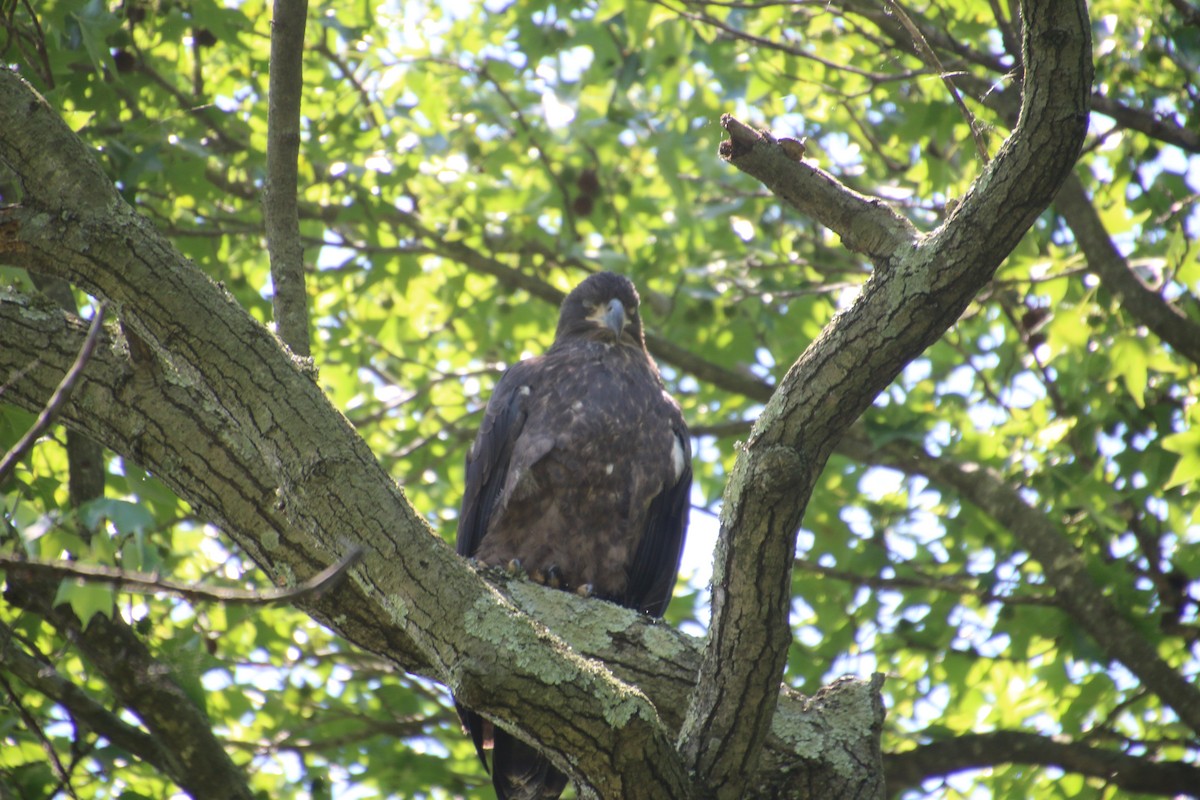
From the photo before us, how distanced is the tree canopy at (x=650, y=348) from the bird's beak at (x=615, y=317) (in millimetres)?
351

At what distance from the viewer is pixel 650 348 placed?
233 inches

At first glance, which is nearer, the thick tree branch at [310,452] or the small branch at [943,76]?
the thick tree branch at [310,452]

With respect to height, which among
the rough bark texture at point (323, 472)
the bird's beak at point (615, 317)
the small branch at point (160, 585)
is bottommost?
the small branch at point (160, 585)

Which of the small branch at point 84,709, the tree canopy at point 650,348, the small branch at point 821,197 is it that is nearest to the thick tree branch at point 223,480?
the tree canopy at point 650,348

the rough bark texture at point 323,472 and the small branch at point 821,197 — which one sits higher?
the small branch at point 821,197

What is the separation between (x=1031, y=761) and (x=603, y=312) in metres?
2.74

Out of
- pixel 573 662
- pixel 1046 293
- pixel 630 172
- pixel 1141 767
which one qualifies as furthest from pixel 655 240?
pixel 573 662

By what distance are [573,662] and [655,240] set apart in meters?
4.34

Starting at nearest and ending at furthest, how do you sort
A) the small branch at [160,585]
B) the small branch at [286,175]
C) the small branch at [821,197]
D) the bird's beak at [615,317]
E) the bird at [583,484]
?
the small branch at [160,585]
the small branch at [821,197]
the small branch at [286,175]
the bird at [583,484]
the bird's beak at [615,317]

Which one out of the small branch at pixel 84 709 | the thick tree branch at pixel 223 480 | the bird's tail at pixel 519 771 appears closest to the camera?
the thick tree branch at pixel 223 480

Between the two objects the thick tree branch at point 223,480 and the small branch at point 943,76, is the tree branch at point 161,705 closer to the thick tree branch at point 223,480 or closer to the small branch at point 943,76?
the thick tree branch at point 223,480

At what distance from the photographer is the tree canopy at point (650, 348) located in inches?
95.4

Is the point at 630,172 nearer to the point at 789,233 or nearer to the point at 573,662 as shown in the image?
the point at 789,233

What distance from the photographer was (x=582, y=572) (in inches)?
185
